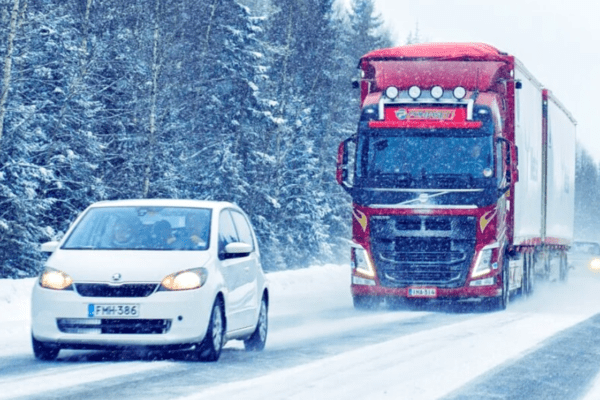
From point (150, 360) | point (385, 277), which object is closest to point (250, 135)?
point (385, 277)

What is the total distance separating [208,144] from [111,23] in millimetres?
10580

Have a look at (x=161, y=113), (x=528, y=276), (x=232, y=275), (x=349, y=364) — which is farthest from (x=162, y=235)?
(x=161, y=113)

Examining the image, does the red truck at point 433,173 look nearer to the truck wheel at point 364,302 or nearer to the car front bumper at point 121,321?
the truck wheel at point 364,302

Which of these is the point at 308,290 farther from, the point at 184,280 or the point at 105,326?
the point at 105,326

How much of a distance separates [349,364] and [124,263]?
6.99 feet

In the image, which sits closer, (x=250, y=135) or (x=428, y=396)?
(x=428, y=396)

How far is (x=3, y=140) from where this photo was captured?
106 ft

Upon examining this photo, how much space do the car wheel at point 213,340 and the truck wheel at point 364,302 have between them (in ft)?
33.5

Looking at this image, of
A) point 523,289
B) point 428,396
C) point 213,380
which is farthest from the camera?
point 523,289

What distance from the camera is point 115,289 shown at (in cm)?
1199

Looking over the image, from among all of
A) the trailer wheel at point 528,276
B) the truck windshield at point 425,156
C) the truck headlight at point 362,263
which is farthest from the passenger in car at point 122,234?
the trailer wheel at point 528,276

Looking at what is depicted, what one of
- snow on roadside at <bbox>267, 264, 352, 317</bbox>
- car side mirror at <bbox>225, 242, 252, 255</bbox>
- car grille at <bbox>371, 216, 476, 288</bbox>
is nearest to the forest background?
snow on roadside at <bbox>267, 264, 352, 317</bbox>

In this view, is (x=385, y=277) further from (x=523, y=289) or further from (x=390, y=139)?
(x=523, y=289)

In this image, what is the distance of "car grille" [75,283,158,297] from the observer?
12.0 m
